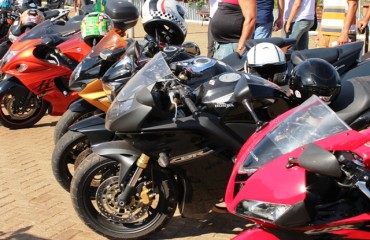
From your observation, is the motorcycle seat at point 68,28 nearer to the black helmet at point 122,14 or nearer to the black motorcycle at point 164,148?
the black helmet at point 122,14

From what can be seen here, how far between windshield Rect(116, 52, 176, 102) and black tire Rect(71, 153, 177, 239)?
1.71 feet

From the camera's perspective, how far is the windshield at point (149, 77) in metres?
3.39

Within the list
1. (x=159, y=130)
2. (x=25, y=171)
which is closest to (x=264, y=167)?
(x=159, y=130)

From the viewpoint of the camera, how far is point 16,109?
22.5ft

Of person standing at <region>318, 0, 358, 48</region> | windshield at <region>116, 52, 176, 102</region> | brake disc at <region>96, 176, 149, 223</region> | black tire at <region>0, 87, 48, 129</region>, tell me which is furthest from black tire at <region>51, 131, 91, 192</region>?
person standing at <region>318, 0, 358, 48</region>

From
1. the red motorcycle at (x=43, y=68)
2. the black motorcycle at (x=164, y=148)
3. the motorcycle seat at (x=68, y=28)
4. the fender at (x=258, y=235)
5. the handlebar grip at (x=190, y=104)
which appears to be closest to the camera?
the fender at (x=258, y=235)

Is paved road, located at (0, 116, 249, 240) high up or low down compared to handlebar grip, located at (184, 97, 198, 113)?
down

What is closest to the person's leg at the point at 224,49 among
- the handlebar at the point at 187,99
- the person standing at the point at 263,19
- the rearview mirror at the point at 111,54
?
the person standing at the point at 263,19

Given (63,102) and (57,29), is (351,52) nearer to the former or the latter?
(63,102)

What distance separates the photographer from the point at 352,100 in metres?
3.70

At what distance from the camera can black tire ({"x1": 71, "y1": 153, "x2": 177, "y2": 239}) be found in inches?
144

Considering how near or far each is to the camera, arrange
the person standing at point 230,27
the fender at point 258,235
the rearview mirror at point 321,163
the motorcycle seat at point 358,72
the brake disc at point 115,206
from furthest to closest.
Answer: the person standing at point 230,27, the motorcycle seat at point 358,72, the brake disc at point 115,206, the fender at point 258,235, the rearview mirror at point 321,163

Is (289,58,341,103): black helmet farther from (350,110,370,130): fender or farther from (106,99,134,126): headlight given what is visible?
(106,99,134,126): headlight

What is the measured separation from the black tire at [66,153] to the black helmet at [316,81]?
1790 mm
